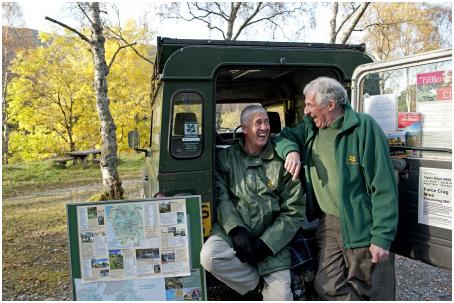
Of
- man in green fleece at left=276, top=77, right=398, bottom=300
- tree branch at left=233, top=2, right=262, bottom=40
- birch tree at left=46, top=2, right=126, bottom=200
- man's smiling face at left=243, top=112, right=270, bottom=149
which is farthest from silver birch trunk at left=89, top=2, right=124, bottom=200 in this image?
tree branch at left=233, top=2, right=262, bottom=40

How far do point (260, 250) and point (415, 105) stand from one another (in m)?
1.52

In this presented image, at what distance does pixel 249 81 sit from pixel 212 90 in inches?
94.0

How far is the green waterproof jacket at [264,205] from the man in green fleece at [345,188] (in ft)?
0.53

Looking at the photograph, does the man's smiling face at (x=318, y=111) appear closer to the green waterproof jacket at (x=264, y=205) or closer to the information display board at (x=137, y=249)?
the green waterproof jacket at (x=264, y=205)

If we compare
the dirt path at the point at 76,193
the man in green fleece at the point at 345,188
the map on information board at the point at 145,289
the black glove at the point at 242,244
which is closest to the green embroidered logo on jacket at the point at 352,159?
the man in green fleece at the point at 345,188

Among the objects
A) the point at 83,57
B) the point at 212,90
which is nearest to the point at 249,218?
the point at 212,90

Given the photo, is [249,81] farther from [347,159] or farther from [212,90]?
[347,159]

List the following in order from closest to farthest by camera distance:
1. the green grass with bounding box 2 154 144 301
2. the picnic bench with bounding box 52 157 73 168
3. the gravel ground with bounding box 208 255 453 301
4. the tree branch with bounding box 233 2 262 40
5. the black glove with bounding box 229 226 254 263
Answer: the black glove with bounding box 229 226 254 263 < the gravel ground with bounding box 208 255 453 301 < the green grass with bounding box 2 154 144 301 < the picnic bench with bounding box 52 157 73 168 < the tree branch with bounding box 233 2 262 40

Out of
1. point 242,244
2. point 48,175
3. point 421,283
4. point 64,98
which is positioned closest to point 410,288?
point 421,283

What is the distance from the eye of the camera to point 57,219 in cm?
755

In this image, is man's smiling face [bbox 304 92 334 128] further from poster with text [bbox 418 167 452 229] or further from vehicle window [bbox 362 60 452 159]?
poster with text [bbox 418 167 452 229]

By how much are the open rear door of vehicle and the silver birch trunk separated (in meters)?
6.48

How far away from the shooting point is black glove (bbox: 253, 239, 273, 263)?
275cm

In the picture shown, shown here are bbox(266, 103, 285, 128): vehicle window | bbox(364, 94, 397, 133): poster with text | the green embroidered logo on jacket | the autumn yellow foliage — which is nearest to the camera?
the green embroidered logo on jacket
